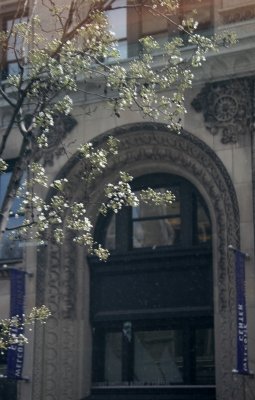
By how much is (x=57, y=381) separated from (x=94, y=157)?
29.1 feet

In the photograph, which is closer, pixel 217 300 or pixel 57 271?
pixel 217 300

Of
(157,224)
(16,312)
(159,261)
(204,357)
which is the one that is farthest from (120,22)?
(204,357)

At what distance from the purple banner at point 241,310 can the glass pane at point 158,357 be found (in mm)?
2417

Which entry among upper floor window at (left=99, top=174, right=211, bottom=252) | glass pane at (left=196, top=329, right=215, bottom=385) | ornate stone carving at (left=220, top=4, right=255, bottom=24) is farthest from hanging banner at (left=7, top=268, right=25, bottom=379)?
ornate stone carving at (left=220, top=4, right=255, bottom=24)

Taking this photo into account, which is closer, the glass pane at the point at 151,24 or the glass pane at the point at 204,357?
the glass pane at the point at 204,357

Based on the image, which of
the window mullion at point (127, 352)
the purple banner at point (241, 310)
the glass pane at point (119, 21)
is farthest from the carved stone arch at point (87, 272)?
the glass pane at point (119, 21)

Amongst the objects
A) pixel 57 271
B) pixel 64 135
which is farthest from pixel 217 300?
pixel 64 135

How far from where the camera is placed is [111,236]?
21.7 metres

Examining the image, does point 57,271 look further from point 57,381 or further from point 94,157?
point 94,157

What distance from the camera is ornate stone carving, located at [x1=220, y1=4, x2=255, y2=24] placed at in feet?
65.5

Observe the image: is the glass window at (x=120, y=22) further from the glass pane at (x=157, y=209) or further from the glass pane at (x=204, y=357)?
the glass pane at (x=204, y=357)

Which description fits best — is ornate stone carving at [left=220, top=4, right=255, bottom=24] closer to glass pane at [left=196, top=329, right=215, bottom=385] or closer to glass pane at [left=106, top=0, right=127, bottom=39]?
glass pane at [left=106, top=0, right=127, bottom=39]

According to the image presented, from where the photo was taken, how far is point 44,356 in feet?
67.2

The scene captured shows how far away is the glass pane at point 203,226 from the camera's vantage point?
20.4 m
